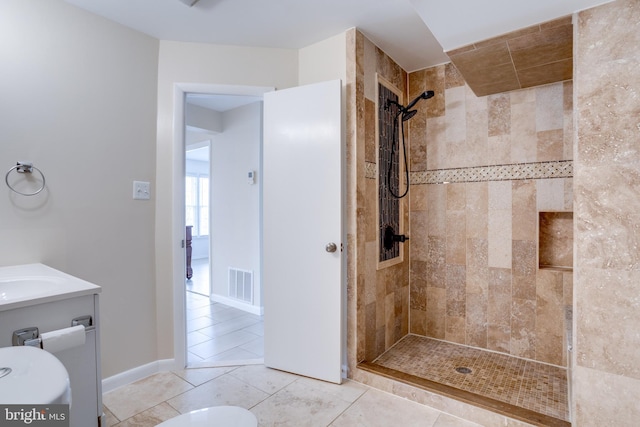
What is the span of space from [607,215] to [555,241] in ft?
3.94

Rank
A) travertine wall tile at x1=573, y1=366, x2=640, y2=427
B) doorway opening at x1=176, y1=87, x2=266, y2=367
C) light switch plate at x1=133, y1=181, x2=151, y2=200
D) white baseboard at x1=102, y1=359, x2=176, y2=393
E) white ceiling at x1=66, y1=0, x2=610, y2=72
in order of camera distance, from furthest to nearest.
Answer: doorway opening at x1=176, y1=87, x2=266, y2=367, light switch plate at x1=133, y1=181, x2=151, y2=200, white baseboard at x1=102, y1=359, x2=176, y2=393, white ceiling at x1=66, y1=0, x2=610, y2=72, travertine wall tile at x1=573, y1=366, x2=640, y2=427

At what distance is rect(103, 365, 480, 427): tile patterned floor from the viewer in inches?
70.8

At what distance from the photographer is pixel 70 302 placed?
1.27 m

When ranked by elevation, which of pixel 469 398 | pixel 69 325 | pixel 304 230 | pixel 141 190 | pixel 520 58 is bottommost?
pixel 469 398

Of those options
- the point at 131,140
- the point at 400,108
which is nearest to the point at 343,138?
the point at 400,108

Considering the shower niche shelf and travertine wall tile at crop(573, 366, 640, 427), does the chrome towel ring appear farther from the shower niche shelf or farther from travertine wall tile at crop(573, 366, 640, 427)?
the shower niche shelf

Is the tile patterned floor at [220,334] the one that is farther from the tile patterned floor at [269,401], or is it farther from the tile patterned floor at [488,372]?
the tile patterned floor at [488,372]

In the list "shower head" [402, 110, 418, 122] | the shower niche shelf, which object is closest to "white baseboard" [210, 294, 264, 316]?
"shower head" [402, 110, 418, 122]

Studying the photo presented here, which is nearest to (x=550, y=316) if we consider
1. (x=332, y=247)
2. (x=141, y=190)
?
(x=332, y=247)

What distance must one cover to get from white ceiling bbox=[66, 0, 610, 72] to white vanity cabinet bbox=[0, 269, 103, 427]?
5.48 ft

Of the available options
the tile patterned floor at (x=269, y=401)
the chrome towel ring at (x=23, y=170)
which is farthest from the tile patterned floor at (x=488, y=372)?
the chrome towel ring at (x=23, y=170)

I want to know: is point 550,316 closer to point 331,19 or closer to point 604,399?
point 604,399

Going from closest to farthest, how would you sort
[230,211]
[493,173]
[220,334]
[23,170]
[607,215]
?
[607,215], [23,170], [493,173], [220,334], [230,211]

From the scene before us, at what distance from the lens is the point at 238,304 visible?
3.93 meters
